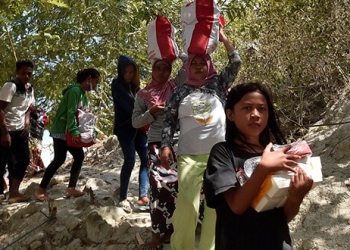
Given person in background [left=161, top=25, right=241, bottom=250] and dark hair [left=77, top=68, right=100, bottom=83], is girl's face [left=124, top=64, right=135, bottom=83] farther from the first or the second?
person in background [left=161, top=25, right=241, bottom=250]

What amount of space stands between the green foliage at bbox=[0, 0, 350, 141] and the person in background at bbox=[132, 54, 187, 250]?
1683 millimetres

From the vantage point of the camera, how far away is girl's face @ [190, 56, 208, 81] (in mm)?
3857

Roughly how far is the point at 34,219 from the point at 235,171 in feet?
12.5

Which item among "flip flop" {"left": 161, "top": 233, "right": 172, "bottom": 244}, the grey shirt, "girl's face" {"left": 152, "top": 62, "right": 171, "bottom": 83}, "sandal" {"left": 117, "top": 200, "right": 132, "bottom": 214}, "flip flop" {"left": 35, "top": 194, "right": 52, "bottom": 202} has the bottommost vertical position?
"flip flop" {"left": 161, "top": 233, "right": 172, "bottom": 244}

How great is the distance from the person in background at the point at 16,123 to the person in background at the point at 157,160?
5.52 ft

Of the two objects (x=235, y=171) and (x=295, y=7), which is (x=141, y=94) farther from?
(x=295, y=7)

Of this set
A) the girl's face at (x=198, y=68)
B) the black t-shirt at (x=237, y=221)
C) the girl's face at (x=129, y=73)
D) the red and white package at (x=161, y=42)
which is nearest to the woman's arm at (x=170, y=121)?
the girl's face at (x=198, y=68)

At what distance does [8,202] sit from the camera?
601 centimetres

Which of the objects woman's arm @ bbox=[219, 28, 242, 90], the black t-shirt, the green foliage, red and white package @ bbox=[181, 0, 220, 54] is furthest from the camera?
the green foliage

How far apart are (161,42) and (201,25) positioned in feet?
1.99

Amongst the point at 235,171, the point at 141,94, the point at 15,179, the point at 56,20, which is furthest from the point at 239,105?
the point at 56,20

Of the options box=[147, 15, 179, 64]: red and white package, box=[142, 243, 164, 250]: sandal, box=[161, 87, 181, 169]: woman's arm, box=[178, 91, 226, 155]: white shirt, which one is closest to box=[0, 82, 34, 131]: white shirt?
box=[147, 15, 179, 64]: red and white package

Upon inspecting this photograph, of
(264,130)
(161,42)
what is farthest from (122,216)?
(264,130)

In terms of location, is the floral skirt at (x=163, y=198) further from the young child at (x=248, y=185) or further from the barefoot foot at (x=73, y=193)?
the young child at (x=248, y=185)
